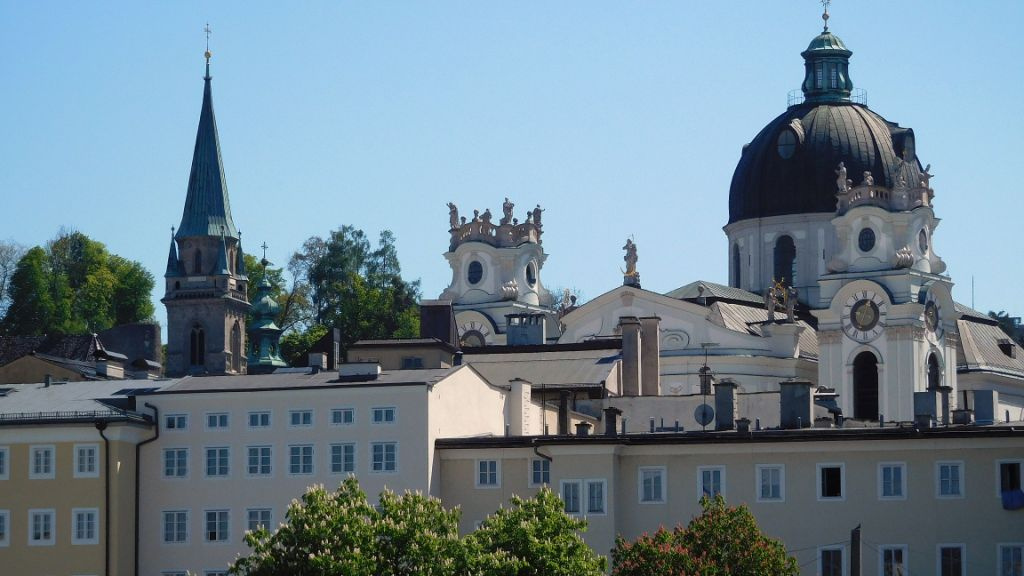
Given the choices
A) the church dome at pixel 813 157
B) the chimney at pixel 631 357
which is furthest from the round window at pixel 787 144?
A: the chimney at pixel 631 357

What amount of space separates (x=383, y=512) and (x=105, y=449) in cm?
1466

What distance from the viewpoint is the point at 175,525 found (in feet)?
262

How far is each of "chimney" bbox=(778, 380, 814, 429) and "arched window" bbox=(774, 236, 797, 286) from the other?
65.6 meters

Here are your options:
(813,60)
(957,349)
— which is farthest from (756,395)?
(813,60)

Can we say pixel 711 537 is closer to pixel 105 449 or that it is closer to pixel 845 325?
pixel 105 449

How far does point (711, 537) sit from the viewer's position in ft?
211

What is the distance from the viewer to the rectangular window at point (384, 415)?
78.4 m

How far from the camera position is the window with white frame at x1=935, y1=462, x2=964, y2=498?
71375 mm

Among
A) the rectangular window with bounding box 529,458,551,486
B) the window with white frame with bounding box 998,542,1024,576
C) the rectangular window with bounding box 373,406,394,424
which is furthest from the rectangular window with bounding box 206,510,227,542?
the window with white frame with bounding box 998,542,1024,576

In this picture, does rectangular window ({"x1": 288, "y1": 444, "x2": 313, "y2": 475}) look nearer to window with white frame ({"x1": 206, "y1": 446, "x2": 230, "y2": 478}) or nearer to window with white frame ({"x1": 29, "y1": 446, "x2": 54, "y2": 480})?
window with white frame ({"x1": 206, "y1": 446, "x2": 230, "y2": 478})

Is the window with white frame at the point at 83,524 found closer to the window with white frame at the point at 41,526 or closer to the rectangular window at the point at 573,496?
the window with white frame at the point at 41,526

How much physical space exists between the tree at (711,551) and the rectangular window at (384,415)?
1477 cm

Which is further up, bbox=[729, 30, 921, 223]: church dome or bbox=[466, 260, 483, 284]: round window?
bbox=[729, 30, 921, 223]: church dome

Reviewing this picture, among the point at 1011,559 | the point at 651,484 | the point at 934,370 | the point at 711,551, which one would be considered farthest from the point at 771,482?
the point at 934,370
